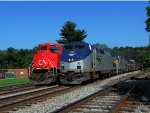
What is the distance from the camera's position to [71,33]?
76250 millimetres

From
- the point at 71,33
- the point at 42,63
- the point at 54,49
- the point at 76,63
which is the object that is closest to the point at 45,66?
the point at 42,63

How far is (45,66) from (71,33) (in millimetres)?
50605

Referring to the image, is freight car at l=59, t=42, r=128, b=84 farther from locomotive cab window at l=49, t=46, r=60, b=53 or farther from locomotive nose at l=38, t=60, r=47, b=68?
locomotive nose at l=38, t=60, r=47, b=68

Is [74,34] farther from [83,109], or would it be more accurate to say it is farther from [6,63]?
[83,109]

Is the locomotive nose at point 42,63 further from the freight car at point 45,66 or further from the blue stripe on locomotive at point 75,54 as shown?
the blue stripe on locomotive at point 75,54

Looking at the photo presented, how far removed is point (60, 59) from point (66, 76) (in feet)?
5.10

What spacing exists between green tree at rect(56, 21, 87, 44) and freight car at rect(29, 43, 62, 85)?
161 feet

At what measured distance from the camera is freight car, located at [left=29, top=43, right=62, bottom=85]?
25.6 meters

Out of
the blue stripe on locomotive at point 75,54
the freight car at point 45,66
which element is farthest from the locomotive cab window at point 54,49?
the blue stripe on locomotive at point 75,54

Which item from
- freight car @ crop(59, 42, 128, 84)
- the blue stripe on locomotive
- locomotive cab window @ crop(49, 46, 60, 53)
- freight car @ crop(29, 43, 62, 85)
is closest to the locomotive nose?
freight car @ crop(29, 43, 62, 85)

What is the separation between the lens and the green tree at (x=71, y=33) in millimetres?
76188

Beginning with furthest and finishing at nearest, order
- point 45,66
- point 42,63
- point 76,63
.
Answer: point 42,63, point 45,66, point 76,63

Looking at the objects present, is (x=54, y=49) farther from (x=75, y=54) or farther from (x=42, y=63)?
(x=75, y=54)

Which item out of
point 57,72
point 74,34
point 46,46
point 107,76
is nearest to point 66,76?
point 57,72
